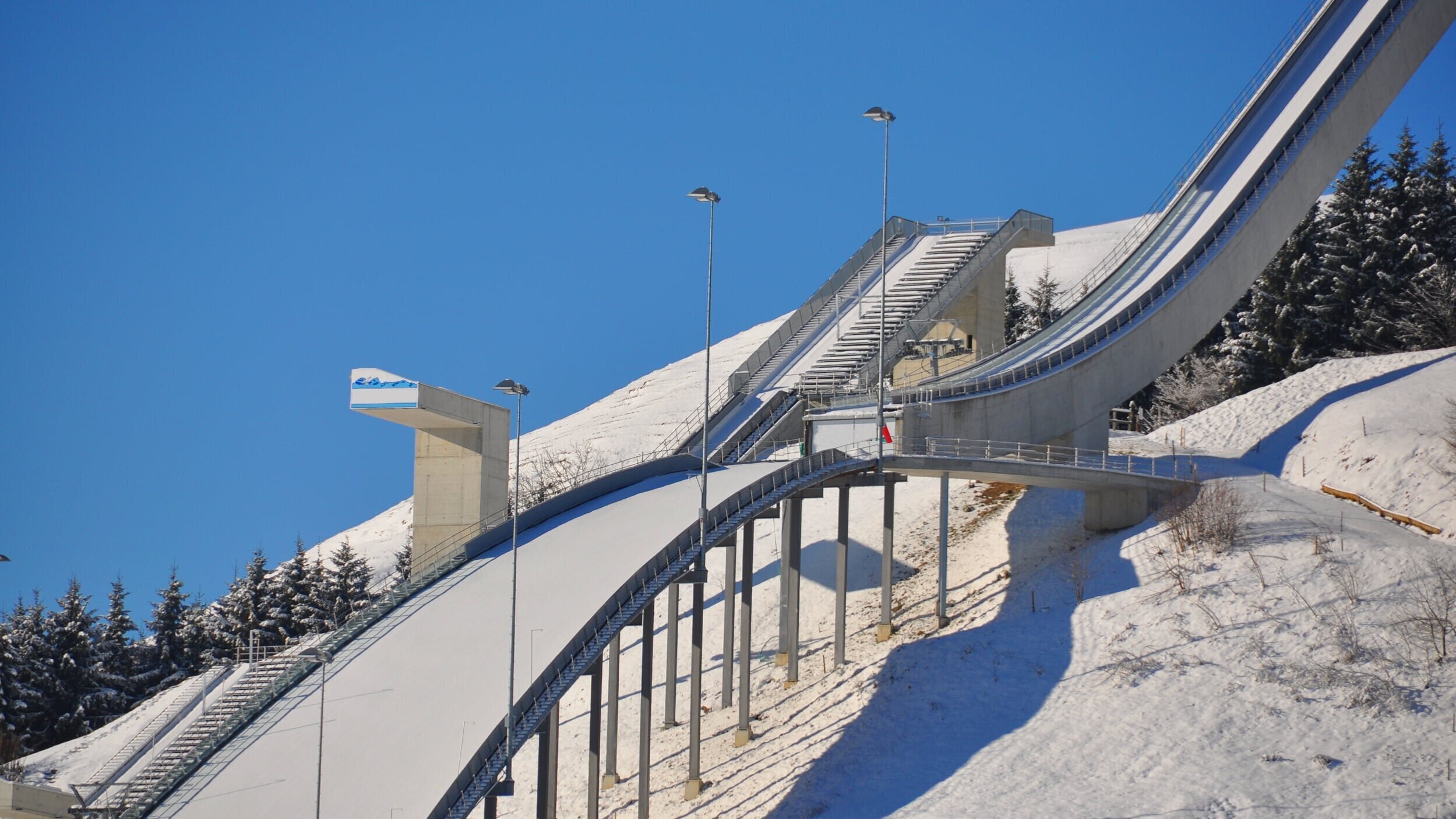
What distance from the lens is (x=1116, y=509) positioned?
47.4m

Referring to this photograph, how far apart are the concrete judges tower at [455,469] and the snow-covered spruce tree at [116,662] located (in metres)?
22.4

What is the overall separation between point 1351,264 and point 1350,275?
0.93 m

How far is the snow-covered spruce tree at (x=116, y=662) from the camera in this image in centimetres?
6216

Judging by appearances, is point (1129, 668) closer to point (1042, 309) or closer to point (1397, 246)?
point (1397, 246)

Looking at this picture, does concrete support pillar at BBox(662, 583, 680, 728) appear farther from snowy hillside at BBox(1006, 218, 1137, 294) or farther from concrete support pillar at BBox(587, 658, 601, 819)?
snowy hillside at BBox(1006, 218, 1137, 294)

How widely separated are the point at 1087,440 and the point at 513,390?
26.0 meters

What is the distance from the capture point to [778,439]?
52000 mm

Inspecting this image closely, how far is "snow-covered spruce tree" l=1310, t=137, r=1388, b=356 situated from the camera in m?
70.8

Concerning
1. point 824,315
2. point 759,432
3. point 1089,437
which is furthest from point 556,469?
point 1089,437

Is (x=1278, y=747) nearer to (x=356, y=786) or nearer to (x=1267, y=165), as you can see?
(x=356, y=786)

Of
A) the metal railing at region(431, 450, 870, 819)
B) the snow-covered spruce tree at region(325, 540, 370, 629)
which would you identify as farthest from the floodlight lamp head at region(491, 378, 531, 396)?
the snow-covered spruce tree at region(325, 540, 370, 629)

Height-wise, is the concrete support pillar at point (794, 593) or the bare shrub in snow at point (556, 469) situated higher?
the bare shrub in snow at point (556, 469)

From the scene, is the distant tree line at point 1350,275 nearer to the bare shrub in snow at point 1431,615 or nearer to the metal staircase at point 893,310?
the metal staircase at point 893,310

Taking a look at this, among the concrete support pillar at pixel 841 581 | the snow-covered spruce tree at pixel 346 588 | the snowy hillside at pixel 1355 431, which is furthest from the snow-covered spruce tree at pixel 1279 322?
the snow-covered spruce tree at pixel 346 588
